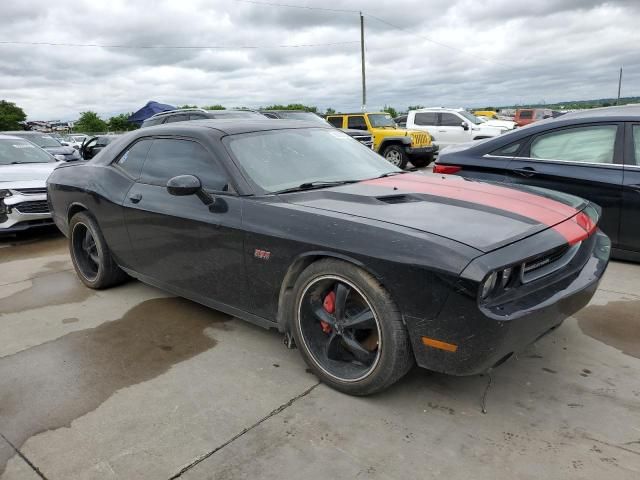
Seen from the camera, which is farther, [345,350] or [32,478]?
[345,350]

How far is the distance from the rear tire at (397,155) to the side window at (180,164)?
9936 mm

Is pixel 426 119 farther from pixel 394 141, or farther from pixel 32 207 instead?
pixel 32 207

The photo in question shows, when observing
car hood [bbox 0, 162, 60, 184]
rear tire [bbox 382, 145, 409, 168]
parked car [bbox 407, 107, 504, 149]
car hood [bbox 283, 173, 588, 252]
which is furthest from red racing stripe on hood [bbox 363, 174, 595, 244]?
parked car [bbox 407, 107, 504, 149]

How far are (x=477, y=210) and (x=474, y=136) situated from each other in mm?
13893

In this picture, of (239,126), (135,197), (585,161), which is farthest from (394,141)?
(135,197)

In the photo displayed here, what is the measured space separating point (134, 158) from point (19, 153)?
5.08 metres

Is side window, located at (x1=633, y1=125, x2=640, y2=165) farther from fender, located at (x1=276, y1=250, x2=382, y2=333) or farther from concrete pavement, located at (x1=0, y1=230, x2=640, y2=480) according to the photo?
fender, located at (x1=276, y1=250, x2=382, y2=333)

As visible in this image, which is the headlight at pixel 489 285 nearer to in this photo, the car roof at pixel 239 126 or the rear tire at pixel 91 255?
the car roof at pixel 239 126

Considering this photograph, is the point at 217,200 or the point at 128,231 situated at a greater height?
the point at 217,200

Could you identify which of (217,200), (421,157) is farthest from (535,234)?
(421,157)

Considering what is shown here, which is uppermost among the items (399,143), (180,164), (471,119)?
(471,119)

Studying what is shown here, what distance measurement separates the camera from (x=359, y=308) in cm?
267

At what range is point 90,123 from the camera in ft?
191

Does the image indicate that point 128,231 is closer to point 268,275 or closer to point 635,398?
point 268,275
